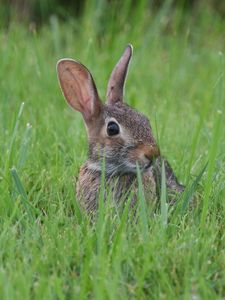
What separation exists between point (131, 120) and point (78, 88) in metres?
0.50

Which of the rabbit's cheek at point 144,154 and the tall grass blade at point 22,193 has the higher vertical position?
the rabbit's cheek at point 144,154

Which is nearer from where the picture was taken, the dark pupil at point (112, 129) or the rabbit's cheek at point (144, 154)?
the rabbit's cheek at point (144, 154)

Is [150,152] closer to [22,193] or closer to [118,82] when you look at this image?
[22,193]

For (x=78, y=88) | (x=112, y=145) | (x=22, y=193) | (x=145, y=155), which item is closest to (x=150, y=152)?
(x=145, y=155)

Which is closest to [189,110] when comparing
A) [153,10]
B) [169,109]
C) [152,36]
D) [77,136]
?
[169,109]

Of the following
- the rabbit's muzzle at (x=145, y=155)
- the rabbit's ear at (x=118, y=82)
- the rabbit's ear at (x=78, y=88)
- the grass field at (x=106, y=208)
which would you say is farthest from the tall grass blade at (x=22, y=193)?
the rabbit's ear at (x=118, y=82)

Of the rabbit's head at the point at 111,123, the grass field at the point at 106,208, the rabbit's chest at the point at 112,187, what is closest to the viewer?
the grass field at the point at 106,208

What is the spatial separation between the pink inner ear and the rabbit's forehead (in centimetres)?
13

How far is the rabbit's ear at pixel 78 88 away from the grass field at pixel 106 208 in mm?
363

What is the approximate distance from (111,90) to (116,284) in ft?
6.42

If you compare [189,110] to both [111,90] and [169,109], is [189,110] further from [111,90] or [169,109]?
[111,90]

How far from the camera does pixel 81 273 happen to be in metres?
3.33

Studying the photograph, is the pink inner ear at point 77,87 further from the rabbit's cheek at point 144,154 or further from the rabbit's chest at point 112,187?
the rabbit's cheek at point 144,154

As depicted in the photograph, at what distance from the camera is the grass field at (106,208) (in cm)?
329
